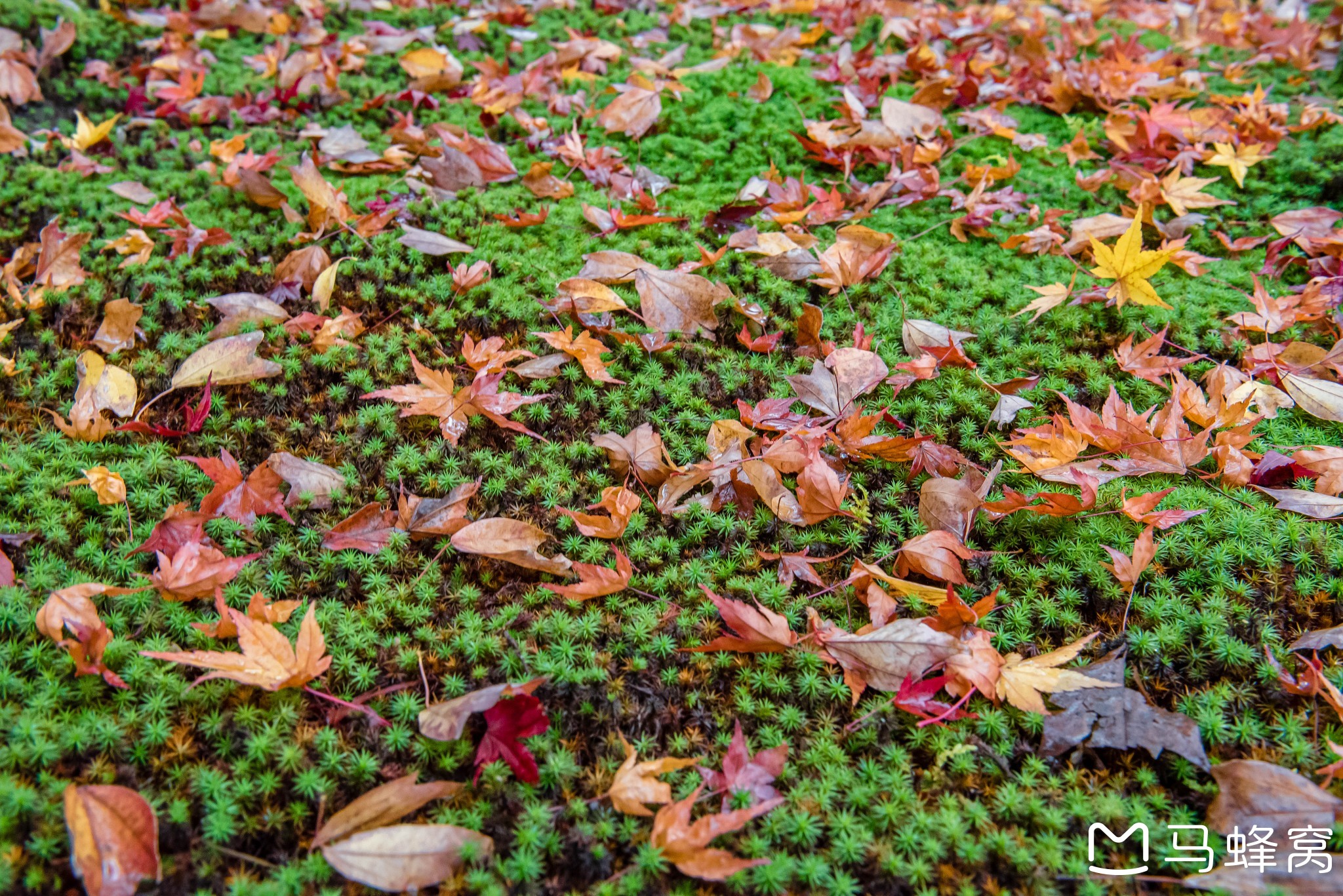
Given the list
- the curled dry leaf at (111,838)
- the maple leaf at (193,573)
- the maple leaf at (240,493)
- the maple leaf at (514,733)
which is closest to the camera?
the curled dry leaf at (111,838)

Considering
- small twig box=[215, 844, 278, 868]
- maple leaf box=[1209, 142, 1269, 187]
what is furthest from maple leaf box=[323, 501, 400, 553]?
maple leaf box=[1209, 142, 1269, 187]

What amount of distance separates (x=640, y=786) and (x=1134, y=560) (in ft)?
4.76

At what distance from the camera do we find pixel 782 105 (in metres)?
4.01

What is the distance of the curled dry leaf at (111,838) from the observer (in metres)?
1.42

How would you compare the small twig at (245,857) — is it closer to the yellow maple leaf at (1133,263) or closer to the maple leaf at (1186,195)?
the yellow maple leaf at (1133,263)

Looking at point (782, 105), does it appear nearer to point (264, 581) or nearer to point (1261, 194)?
point (1261, 194)

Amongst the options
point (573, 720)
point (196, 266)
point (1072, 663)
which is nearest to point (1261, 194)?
point (1072, 663)

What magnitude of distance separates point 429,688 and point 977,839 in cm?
131

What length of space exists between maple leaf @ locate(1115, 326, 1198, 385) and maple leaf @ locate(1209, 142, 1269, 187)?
1476 mm

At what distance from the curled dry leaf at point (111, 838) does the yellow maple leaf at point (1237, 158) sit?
4.65 m

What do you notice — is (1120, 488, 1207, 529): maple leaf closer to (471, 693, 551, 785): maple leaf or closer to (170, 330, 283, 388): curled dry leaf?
(471, 693, 551, 785): maple leaf

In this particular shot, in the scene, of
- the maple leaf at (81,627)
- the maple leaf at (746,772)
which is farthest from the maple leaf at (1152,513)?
the maple leaf at (81,627)

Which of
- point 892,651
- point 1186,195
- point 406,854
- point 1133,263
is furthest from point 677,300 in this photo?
point 1186,195

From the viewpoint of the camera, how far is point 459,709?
171cm
